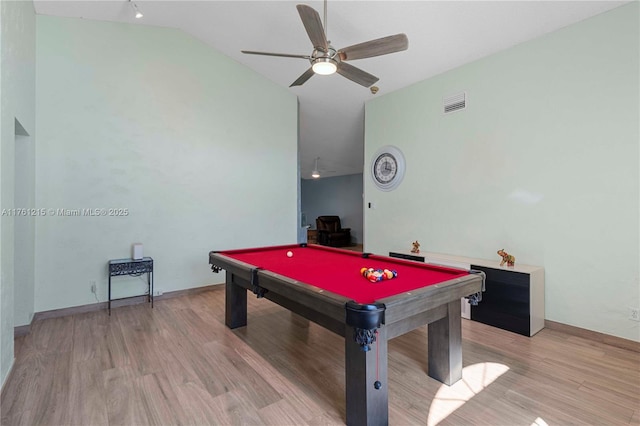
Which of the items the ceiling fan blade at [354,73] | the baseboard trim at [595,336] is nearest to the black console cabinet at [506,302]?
the baseboard trim at [595,336]

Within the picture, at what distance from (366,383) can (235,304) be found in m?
1.87

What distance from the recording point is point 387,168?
4.97 metres

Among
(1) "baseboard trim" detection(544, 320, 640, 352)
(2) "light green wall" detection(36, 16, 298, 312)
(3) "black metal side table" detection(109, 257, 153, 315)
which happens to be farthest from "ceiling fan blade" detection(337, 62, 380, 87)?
(3) "black metal side table" detection(109, 257, 153, 315)

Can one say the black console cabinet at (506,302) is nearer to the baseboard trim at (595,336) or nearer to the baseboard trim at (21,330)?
the baseboard trim at (595,336)

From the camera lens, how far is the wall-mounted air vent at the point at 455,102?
155 inches

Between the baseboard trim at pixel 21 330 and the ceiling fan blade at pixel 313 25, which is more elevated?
the ceiling fan blade at pixel 313 25

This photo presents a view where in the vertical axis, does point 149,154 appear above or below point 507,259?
above

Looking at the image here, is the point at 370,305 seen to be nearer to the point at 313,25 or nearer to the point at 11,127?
the point at 313,25

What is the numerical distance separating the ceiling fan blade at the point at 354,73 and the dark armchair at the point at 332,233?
6929 mm

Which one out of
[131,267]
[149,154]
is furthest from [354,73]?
[131,267]

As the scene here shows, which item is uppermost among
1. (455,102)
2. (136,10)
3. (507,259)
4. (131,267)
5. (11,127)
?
(136,10)

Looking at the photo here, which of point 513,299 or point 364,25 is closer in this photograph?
point 513,299

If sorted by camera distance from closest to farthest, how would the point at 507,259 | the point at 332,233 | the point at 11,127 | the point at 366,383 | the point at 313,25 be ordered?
the point at 366,383 < the point at 313,25 < the point at 11,127 < the point at 507,259 < the point at 332,233

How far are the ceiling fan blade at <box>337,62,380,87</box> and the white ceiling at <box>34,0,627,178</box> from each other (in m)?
0.93
